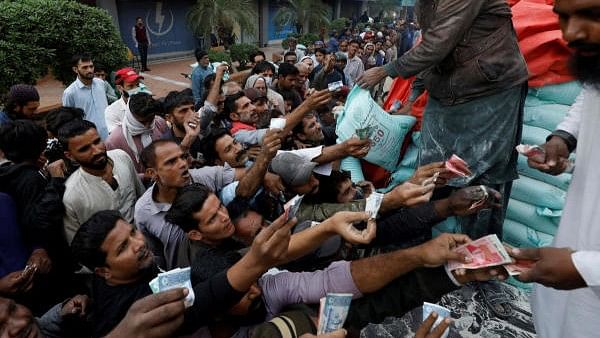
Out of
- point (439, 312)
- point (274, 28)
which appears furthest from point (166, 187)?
point (274, 28)

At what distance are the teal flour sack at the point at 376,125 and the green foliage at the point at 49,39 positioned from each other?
4.92 metres

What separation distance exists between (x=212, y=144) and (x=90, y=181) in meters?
0.95

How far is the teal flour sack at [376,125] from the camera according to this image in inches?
128

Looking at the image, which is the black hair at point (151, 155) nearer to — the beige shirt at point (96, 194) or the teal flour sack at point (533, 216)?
the beige shirt at point (96, 194)

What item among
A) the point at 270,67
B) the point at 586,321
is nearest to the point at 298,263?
the point at 586,321

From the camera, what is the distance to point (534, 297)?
1914mm

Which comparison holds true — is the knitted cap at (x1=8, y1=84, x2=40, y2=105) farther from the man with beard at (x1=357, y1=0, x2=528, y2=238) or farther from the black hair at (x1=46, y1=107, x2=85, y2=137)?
the man with beard at (x1=357, y1=0, x2=528, y2=238)

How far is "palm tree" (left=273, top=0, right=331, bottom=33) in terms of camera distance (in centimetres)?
1917

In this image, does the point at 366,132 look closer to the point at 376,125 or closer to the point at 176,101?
the point at 376,125

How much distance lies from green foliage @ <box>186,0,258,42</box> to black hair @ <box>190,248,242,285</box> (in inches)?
514

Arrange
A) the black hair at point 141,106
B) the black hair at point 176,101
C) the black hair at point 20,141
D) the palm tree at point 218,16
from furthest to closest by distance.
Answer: the palm tree at point 218,16 < the black hair at point 176,101 < the black hair at point 141,106 < the black hair at point 20,141

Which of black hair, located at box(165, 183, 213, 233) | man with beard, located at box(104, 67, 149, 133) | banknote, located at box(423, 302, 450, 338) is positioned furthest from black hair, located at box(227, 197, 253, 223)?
man with beard, located at box(104, 67, 149, 133)

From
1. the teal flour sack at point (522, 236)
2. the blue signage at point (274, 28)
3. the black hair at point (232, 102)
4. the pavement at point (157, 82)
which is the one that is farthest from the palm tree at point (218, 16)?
the teal flour sack at point (522, 236)

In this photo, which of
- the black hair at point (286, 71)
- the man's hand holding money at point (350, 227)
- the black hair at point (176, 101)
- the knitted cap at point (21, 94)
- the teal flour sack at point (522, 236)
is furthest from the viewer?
the black hair at point (286, 71)
